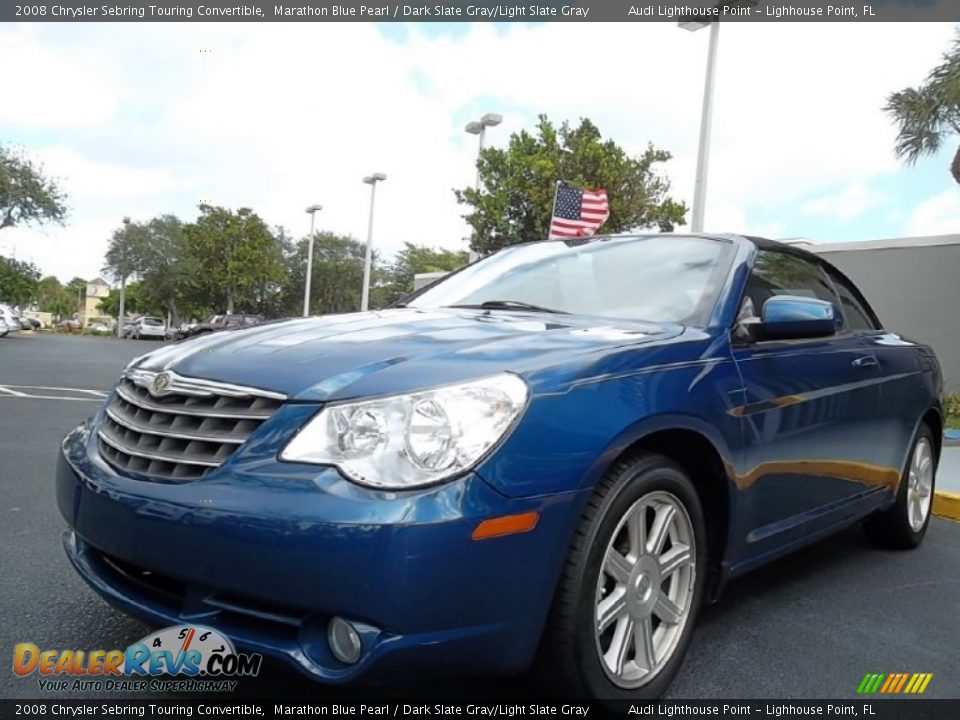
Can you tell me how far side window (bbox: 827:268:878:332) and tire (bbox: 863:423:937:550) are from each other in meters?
0.66

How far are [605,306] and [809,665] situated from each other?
1.43 meters

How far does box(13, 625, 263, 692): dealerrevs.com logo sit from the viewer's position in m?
2.02

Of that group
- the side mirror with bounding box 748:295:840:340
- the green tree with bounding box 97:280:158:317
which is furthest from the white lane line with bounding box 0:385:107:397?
the green tree with bounding box 97:280:158:317

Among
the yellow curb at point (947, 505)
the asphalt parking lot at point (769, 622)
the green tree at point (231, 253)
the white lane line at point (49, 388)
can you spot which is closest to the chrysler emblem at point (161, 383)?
the asphalt parking lot at point (769, 622)

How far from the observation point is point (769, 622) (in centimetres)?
314

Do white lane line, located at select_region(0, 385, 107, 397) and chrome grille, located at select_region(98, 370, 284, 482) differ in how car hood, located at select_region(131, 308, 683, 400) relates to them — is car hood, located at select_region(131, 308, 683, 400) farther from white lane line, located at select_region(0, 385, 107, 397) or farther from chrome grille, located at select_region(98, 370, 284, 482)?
white lane line, located at select_region(0, 385, 107, 397)

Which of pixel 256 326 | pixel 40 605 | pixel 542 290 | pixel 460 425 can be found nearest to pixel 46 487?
pixel 40 605

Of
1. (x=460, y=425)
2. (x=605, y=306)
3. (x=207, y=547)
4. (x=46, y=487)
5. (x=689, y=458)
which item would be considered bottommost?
(x=46, y=487)

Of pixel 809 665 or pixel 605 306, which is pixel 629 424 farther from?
pixel 809 665

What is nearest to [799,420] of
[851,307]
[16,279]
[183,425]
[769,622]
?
[769,622]

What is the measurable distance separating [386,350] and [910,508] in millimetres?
3338

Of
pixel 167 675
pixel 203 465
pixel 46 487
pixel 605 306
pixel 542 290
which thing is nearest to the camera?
pixel 203 465

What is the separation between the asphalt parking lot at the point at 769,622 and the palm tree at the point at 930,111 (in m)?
11.8

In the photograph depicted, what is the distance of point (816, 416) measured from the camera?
3.12 meters
